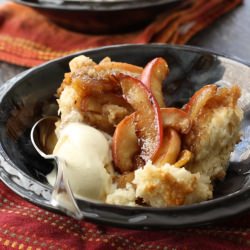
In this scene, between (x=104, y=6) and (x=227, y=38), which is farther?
(x=227, y=38)

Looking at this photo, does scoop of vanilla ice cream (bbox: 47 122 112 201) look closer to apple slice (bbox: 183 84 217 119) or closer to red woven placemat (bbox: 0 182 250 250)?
red woven placemat (bbox: 0 182 250 250)

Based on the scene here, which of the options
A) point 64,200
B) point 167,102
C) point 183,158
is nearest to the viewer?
point 64,200

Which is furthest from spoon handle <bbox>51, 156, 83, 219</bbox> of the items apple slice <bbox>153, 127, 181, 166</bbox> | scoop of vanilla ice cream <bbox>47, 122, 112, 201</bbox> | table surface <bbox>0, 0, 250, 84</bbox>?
table surface <bbox>0, 0, 250, 84</bbox>

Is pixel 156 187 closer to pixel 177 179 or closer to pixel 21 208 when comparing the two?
pixel 177 179

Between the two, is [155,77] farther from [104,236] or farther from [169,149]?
[104,236]

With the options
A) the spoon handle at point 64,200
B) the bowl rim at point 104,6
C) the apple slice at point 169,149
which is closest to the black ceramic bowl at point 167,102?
the spoon handle at point 64,200

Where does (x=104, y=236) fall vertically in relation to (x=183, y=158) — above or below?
below

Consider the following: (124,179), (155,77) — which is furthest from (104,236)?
(155,77)

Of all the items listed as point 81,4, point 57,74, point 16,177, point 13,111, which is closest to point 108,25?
point 81,4
